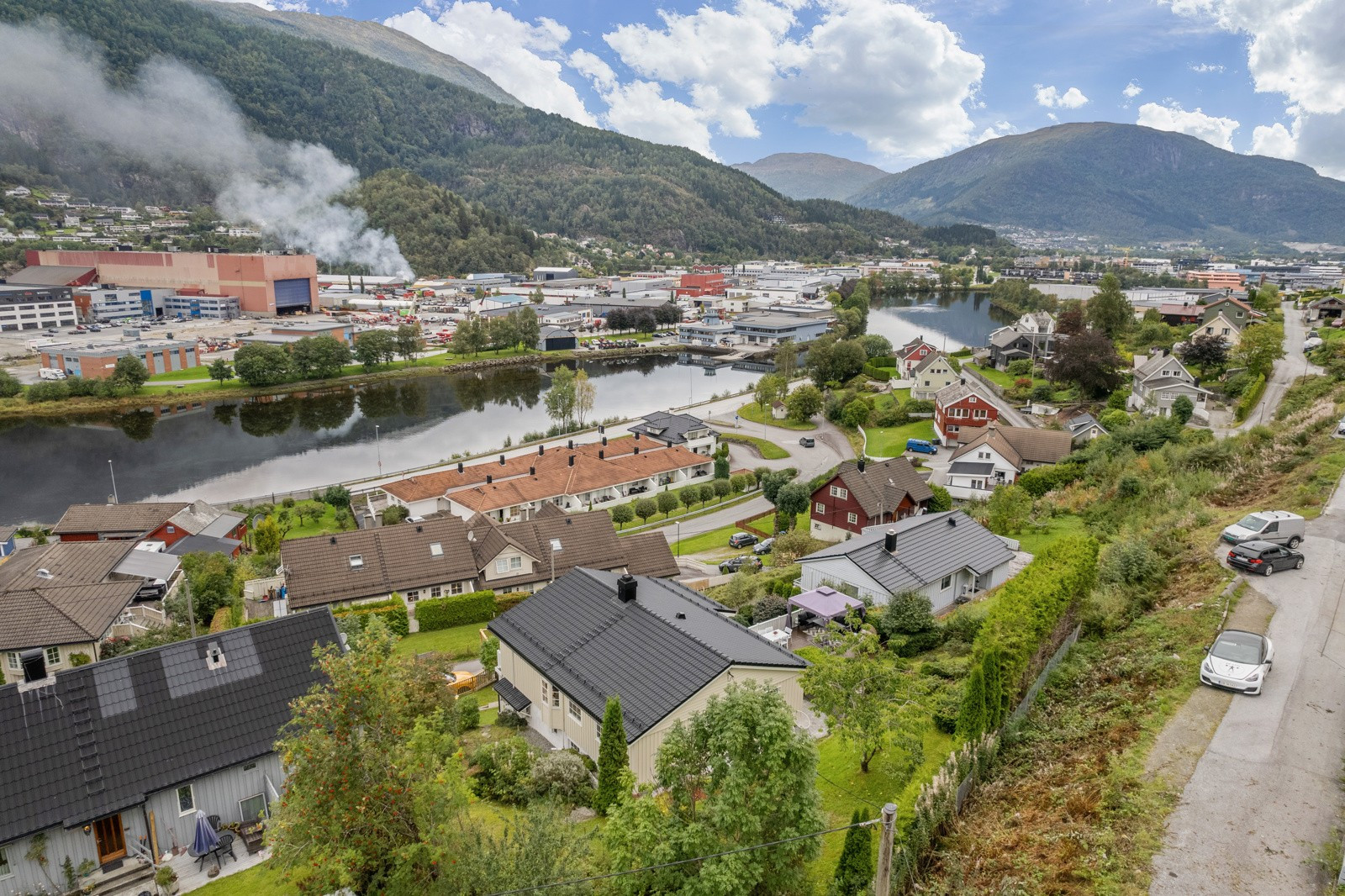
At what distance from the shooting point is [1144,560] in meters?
13.6

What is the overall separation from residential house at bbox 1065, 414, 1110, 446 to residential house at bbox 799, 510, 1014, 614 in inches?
681

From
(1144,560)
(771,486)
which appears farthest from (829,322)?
(1144,560)

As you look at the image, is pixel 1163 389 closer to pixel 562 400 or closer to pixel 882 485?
pixel 882 485

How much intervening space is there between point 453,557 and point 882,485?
46.8 ft

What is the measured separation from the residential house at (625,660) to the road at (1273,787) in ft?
14.8

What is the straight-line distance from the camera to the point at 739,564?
24.6m

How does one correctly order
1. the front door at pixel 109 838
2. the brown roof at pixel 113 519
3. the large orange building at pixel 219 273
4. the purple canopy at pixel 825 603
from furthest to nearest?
the large orange building at pixel 219 273
the brown roof at pixel 113 519
the purple canopy at pixel 825 603
the front door at pixel 109 838

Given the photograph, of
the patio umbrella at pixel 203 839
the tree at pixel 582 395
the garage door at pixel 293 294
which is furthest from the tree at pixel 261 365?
the patio umbrella at pixel 203 839

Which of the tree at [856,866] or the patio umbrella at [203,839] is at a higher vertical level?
the tree at [856,866]

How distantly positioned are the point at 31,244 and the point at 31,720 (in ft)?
432

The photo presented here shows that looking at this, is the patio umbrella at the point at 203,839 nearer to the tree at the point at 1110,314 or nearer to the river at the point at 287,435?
the river at the point at 287,435

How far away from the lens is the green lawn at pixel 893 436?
1540 inches

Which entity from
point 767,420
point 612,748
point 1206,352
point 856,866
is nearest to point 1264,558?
point 856,866

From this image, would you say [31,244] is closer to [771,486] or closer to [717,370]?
[717,370]
